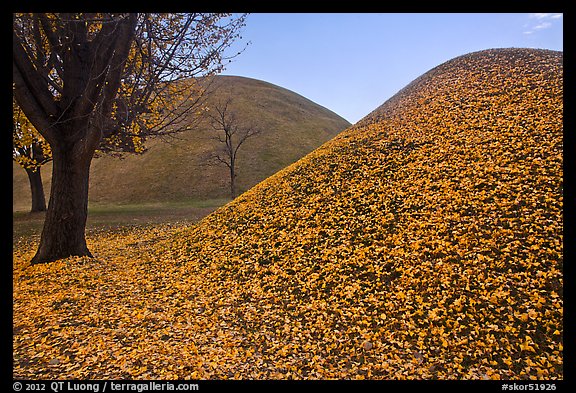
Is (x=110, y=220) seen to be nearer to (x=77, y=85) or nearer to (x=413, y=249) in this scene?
(x=77, y=85)

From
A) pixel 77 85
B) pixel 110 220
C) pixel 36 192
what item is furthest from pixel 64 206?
pixel 36 192

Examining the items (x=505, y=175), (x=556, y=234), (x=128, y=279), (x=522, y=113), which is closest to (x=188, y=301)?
→ (x=128, y=279)

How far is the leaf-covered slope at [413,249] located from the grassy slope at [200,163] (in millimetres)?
23938

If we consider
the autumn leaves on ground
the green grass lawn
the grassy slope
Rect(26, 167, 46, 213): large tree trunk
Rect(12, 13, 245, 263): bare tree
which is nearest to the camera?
the autumn leaves on ground

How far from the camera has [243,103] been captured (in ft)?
206

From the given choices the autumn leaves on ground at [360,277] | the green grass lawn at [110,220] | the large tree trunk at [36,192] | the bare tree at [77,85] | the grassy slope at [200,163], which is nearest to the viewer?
the autumn leaves on ground at [360,277]

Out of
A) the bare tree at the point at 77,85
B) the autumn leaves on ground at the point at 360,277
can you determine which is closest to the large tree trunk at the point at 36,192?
the autumn leaves on ground at the point at 360,277

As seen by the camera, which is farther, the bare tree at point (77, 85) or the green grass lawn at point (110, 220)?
the green grass lawn at point (110, 220)

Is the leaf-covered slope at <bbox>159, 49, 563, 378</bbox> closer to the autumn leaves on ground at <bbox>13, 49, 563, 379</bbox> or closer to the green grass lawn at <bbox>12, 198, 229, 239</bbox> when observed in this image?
the autumn leaves on ground at <bbox>13, 49, 563, 379</bbox>

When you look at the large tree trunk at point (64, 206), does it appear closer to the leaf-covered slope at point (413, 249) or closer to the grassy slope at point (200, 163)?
the leaf-covered slope at point (413, 249)

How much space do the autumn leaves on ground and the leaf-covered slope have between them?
0.14 feet

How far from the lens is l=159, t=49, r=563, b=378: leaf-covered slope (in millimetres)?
6234

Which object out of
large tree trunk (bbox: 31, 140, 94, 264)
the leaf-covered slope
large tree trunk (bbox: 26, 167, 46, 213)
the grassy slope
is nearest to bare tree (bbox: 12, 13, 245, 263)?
large tree trunk (bbox: 31, 140, 94, 264)

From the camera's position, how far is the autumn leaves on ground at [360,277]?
6172 millimetres
